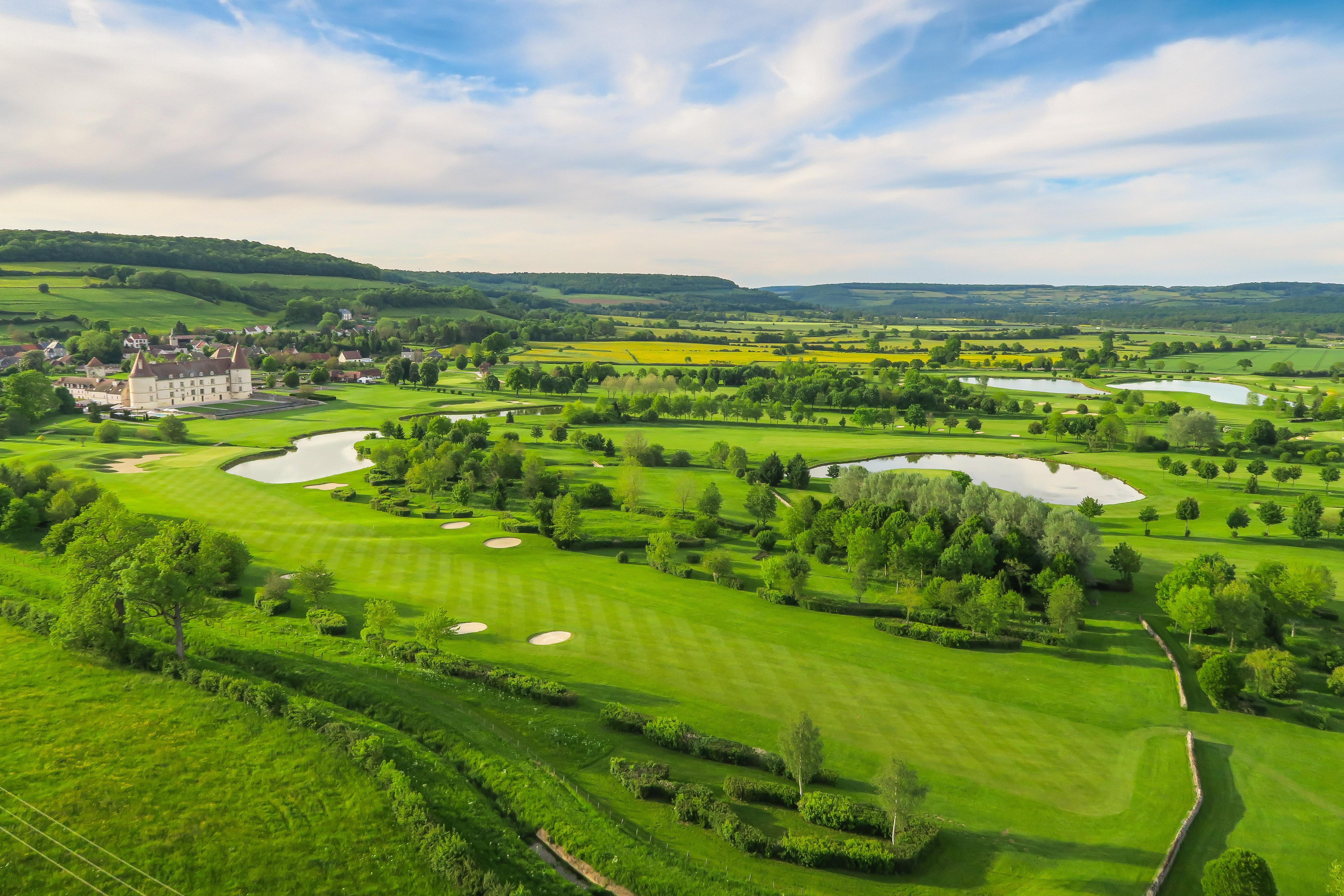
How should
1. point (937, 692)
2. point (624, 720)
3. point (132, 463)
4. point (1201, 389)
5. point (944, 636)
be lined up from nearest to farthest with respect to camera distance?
point (624, 720) → point (937, 692) → point (944, 636) → point (132, 463) → point (1201, 389)

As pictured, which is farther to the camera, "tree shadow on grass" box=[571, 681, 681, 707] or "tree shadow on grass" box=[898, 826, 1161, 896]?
"tree shadow on grass" box=[571, 681, 681, 707]

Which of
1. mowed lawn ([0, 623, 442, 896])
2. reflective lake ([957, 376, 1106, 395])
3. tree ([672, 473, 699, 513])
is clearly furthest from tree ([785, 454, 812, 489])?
reflective lake ([957, 376, 1106, 395])

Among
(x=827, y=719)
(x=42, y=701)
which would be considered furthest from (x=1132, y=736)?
(x=42, y=701)

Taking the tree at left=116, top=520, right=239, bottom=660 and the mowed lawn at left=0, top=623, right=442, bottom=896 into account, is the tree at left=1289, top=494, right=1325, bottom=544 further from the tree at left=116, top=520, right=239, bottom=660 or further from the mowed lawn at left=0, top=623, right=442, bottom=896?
the tree at left=116, top=520, right=239, bottom=660

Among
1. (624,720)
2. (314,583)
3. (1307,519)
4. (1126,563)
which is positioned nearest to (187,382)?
(314,583)

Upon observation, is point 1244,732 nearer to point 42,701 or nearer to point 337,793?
point 337,793

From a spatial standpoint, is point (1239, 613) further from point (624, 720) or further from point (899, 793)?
point (624, 720)
